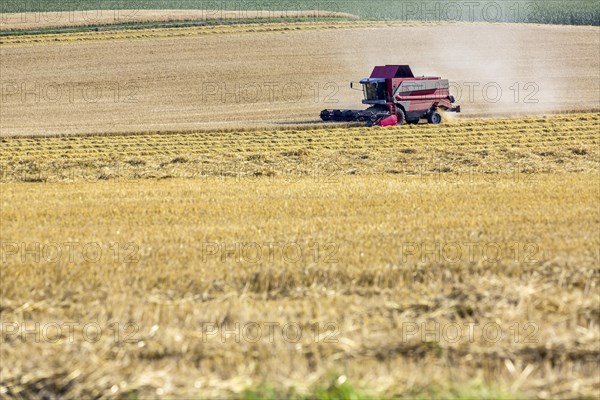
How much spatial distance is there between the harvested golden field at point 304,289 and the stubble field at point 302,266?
21 mm

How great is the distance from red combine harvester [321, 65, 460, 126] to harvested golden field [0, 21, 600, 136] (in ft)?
6.20

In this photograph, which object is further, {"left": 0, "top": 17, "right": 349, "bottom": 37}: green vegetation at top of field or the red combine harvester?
{"left": 0, "top": 17, "right": 349, "bottom": 37}: green vegetation at top of field

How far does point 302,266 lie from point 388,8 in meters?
73.5

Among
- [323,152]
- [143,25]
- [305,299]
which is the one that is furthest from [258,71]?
[305,299]

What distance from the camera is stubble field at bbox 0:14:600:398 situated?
5.78 meters

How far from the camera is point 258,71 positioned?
3966cm

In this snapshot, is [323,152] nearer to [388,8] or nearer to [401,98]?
[401,98]

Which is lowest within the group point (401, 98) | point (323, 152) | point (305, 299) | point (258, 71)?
point (305, 299)

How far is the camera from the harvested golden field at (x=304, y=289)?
5.73 metres

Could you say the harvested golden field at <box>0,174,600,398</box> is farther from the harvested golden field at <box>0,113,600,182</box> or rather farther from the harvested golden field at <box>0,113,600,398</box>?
the harvested golden field at <box>0,113,600,182</box>

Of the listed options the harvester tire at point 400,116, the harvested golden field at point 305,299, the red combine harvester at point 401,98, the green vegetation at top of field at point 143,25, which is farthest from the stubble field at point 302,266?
the green vegetation at top of field at point 143,25

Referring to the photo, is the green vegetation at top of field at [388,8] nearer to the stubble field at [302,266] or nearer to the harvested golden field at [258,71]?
the harvested golden field at [258,71]

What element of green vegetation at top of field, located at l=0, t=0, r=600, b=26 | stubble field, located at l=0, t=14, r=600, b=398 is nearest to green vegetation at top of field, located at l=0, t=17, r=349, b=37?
green vegetation at top of field, located at l=0, t=0, r=600, b=26

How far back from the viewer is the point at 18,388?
5.70 meters
